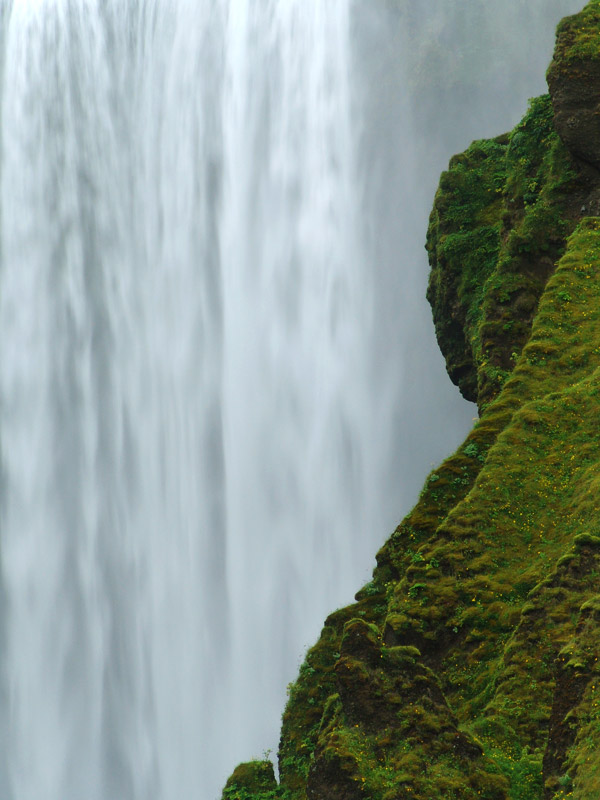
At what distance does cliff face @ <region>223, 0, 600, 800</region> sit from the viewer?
865 centimetres

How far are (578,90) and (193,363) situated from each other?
26.8 metres

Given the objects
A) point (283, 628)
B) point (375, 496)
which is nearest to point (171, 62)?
point (375, 496)

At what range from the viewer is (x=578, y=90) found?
1961cm

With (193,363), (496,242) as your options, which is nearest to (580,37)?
(496,242)

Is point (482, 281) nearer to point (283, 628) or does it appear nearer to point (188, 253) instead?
point (283, 628)

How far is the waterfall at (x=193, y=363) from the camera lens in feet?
127

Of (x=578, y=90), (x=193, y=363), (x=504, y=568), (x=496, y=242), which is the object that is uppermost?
(x=193, y=363)

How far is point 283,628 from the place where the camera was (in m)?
38.3

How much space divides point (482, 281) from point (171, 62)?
30433 mm

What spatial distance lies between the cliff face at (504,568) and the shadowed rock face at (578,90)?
1.3 inches

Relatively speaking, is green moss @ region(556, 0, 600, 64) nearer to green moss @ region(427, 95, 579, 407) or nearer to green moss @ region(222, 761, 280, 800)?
green moss @ region(427, 95, 579, 407)

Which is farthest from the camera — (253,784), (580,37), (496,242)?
(496,242)

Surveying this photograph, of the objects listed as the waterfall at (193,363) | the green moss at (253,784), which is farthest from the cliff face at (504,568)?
the waterfall at (193,363)

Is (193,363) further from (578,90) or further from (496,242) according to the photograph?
(578,90)
